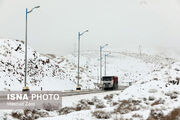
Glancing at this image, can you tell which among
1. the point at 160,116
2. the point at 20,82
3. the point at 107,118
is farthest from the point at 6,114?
the point at 20,82

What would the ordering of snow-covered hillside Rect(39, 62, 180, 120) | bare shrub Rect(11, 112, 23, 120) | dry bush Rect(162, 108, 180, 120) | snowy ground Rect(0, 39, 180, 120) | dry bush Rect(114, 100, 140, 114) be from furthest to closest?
1. dry bush Rect(114, 100, 140, 114)
2. bare shrub Rect(11, 112, 23, 120)
3. snowy ground Rect(0, 39, 180, 120)
4. snow-covered hillside Rect(39, 62, 180, 120)
5. dry bush Rect(162, 108, 180, 120)

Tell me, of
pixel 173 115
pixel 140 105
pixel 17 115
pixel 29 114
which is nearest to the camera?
pixel 173 115

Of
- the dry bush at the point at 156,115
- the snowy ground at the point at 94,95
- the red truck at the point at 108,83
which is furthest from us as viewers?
the red truck at the point at 108,83

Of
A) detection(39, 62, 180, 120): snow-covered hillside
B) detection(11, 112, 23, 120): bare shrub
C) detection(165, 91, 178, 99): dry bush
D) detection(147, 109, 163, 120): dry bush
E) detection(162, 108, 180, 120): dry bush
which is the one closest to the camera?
detection(162, 108, 180, 120): dry bush

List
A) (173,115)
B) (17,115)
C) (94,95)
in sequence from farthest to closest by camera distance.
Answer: (94,95)
(17,115)
(173,115)

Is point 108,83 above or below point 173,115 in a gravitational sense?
below

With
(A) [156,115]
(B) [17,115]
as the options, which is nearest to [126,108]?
(A) [156,115]

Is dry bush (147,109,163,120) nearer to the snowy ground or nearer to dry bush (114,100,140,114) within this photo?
the snowy ground

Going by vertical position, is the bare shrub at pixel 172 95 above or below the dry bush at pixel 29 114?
above

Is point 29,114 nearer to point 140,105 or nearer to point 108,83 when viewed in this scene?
point 140,105

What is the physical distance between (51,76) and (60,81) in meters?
2.15

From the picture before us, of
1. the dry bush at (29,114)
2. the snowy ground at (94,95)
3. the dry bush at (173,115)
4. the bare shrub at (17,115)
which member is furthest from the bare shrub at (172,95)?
the bare shrub at (17,115)

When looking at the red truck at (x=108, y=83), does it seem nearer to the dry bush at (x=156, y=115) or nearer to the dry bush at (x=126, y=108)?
the dry bush at (x=126, y=108)

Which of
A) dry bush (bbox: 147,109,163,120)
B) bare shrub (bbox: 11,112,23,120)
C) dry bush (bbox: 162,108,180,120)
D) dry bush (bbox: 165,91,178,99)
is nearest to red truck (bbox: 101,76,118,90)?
dry bush (bbox: 165,91,178,99)
